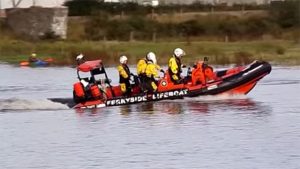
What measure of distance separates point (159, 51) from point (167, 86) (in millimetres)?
27001

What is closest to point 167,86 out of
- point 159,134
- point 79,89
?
point 79,89

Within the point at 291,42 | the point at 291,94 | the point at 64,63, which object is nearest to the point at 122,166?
the point at 291,94

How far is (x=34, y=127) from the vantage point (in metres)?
26.4

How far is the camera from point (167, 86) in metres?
30.5

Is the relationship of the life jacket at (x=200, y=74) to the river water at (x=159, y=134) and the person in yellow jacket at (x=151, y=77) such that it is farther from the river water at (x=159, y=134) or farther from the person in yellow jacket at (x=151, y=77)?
the person in yellow jacket at (x=151, y=77)

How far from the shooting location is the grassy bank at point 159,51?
5353 centimetres

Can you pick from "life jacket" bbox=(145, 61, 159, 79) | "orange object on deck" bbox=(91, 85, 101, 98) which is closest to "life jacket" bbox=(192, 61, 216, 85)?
"life jacket" bbox=(145, 61, 159, 79)

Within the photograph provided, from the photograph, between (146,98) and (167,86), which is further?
(167,86)

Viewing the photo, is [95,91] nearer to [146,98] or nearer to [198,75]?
[146,98]

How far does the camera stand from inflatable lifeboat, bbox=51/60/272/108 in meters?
30.0

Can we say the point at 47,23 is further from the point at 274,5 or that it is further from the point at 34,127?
the point at 34,127

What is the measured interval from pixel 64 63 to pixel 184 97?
2727 cm

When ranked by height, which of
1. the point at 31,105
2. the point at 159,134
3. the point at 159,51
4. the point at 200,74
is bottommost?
the point at 159,51

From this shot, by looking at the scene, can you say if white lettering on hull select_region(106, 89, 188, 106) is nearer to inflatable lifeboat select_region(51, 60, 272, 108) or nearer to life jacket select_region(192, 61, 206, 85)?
inflatable lifeboat select_region(51, 60, 272, 108)
